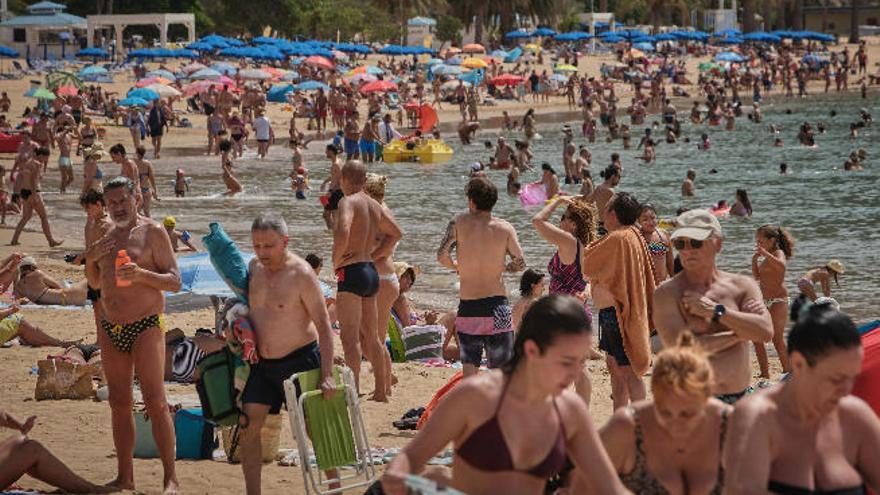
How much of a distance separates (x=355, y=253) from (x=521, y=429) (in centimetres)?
473

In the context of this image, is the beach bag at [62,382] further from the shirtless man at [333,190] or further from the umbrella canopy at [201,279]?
the shirtless man at [333,190]

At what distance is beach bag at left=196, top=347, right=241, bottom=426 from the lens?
6.19 metres

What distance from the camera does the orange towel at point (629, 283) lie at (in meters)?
6.89

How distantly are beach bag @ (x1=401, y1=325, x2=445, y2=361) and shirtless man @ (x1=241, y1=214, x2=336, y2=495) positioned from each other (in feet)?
15.1

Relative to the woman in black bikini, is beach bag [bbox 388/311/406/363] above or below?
below

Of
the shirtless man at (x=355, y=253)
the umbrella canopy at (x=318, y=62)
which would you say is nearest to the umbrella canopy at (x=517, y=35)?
the umbrella canopy at (x=318, y=62)

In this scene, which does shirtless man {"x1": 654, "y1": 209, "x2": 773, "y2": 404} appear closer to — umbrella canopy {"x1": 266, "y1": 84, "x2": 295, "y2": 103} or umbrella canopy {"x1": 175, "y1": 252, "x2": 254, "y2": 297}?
umbrella canopy {"x1": 175, "y1": 252, "x2": 254, "y2": 297}

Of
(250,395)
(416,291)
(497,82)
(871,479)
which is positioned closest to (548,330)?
(871,479)

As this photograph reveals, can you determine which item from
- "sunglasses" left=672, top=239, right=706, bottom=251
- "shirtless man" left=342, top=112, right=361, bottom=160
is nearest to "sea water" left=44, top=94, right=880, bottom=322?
"shirtless man" left=342, top=112, right=361, bottom=160

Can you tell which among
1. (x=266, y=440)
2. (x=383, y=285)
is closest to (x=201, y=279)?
(x=383, y=285)

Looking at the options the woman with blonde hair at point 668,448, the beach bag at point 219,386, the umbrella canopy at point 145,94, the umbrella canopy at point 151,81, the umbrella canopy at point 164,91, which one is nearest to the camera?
the woman with blonde hair at point 668,448

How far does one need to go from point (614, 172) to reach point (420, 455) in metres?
9.93

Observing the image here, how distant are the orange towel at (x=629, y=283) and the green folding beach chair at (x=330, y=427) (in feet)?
4.62

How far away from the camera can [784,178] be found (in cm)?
3238
